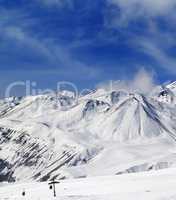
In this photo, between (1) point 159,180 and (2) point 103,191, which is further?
(1) point 159,180

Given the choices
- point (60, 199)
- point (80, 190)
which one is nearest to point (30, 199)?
point (60, 199)

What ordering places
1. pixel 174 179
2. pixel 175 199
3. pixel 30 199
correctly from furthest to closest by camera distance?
pixel 174 179, pixel 30 199, pixel 175 199

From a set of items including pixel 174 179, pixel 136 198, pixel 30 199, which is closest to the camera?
pixel 136 198

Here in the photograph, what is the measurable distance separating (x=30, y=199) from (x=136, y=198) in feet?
51.2

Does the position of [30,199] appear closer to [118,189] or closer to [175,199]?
[118,189]

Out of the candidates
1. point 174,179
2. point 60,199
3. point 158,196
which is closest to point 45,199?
point 60,199

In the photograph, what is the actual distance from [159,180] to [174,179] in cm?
246

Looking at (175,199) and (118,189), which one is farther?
(118,189)

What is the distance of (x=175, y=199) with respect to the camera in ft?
179

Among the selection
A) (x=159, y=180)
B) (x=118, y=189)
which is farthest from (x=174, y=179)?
(x=118, y=189)

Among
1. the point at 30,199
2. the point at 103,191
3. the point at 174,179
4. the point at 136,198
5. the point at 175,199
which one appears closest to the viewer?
the point at 175,199

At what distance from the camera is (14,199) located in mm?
69750

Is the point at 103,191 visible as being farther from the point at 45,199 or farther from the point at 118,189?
the point at 45,199

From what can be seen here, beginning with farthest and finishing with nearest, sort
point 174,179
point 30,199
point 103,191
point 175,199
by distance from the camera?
point 174,179 < point 103,191 < point 30,199 < point 175,199
